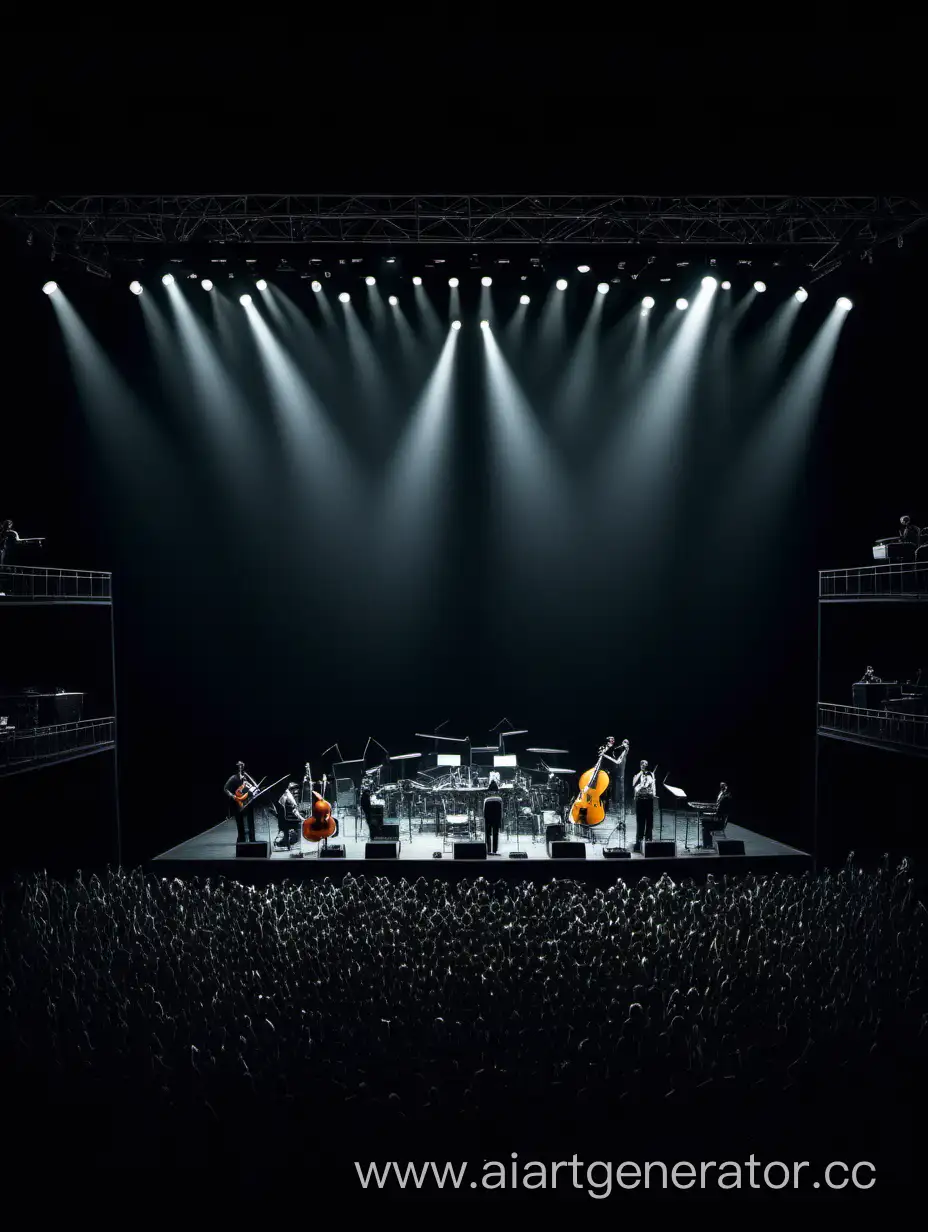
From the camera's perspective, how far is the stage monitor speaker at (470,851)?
42.4 feet

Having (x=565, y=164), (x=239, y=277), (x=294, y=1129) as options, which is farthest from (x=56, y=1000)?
(x=239, y=277)

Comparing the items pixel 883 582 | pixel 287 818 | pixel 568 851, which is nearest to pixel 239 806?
pixel 287 818

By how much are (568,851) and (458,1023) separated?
6.11 m

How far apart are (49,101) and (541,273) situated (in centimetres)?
1092

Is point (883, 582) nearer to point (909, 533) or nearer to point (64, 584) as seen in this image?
point (909, 533)

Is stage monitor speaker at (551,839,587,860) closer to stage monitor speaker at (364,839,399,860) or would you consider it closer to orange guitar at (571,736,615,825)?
orange guitar at (571,736,615,825)

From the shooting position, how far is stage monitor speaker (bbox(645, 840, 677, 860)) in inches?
506

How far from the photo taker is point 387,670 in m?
17.5

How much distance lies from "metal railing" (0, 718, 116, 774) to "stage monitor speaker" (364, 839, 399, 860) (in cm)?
397

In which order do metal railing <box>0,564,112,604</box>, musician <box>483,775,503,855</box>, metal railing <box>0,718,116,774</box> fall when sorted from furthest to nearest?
metal railing <box>0,564,112,604</box> → musician <box>483,775,503,855</box> → metal railing <box>0,718,116,774</box>

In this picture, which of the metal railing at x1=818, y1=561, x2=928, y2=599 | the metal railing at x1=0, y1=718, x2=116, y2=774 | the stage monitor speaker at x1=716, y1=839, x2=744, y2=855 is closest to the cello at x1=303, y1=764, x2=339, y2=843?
the metal railing at x1=0, y1=718, x2=116, y2=774

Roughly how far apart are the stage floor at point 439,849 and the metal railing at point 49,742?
1826 millimetres

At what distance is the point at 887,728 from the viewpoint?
1247cm

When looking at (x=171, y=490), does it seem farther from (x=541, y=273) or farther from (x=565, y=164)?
(x=565, y=164)
